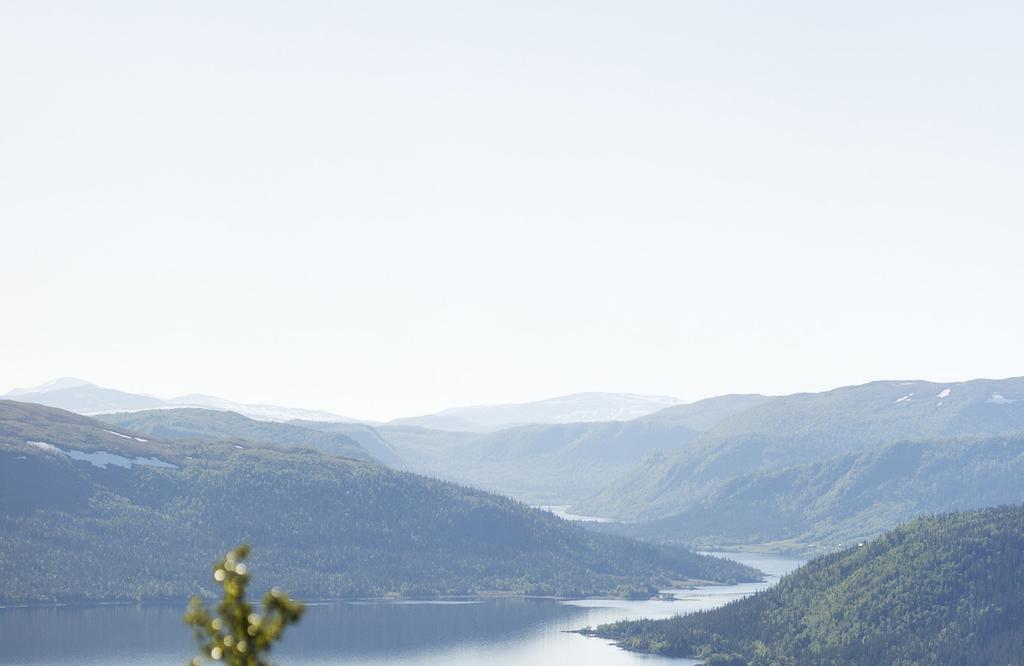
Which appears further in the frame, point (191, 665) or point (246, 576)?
point (191, 665)

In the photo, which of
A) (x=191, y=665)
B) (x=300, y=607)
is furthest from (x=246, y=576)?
(x=191, y=665)

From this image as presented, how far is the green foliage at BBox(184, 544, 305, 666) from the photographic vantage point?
28.2 metres

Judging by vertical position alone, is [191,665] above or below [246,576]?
below

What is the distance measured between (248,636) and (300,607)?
1196 mm

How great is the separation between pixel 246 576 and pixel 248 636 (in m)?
1.37

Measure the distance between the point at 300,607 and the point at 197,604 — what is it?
7.08 ft

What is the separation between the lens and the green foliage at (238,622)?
28.2 m

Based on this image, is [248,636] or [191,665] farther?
[191,665]

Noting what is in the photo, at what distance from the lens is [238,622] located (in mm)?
29359

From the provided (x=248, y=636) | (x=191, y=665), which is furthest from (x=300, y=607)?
(x=191, y=665)

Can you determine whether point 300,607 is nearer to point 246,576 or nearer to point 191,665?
point 246,576

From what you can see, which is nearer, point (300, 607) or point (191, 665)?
point (300, 607)

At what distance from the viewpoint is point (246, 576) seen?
28.7 meters

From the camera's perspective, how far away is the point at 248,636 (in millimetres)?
29203
